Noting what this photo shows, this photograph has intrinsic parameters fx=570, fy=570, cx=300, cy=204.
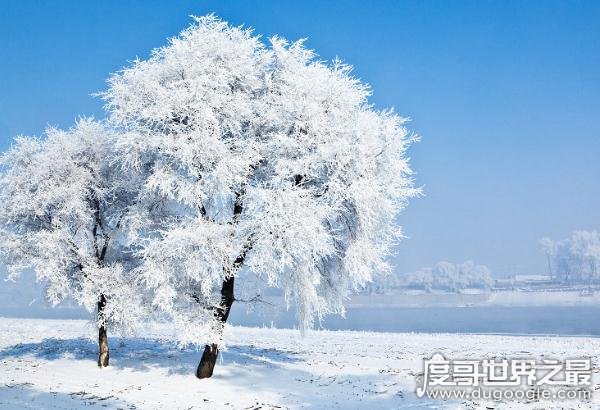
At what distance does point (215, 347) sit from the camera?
2170 cm

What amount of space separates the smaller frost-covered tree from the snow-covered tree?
2190mm

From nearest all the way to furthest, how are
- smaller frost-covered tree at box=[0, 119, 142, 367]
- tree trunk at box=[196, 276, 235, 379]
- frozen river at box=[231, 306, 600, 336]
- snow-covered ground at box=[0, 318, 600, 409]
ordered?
snow-covered ground at box=[0, 318, 600, 409]
tree trunk at box=[196, 276, 235, 379]
smaller frost-covered tree at box=[0, 119, 142, 367]
frozen river at box=[231, 306, 600, 336]

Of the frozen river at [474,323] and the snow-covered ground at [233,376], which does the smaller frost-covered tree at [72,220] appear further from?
the frozen river at [474,323]

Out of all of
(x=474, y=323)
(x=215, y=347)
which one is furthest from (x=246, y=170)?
(x=474, y=323)

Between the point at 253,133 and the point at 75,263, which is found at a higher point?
the point at 253,133

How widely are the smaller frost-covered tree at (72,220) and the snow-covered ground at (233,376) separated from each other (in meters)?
2.41

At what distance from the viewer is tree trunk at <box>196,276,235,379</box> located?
21.6m

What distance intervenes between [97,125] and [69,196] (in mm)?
3593

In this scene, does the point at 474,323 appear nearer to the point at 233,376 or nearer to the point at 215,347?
the point at 233,376

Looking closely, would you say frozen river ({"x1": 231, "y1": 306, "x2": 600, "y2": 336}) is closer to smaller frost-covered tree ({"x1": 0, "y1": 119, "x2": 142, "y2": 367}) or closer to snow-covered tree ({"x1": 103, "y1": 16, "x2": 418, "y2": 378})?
snow-covered tree ({"x1": 103, "y1": 16, "x2": 418, "y2": 378})

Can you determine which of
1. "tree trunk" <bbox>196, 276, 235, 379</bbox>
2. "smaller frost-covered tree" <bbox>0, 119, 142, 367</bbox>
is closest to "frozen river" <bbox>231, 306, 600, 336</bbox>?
"tree trunk" <bbox>196, 276, 235, 379</bbox>

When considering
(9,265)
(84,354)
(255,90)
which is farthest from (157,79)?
(84,354)

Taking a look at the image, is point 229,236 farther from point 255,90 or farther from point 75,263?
point 75,263

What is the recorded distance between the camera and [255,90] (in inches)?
880
